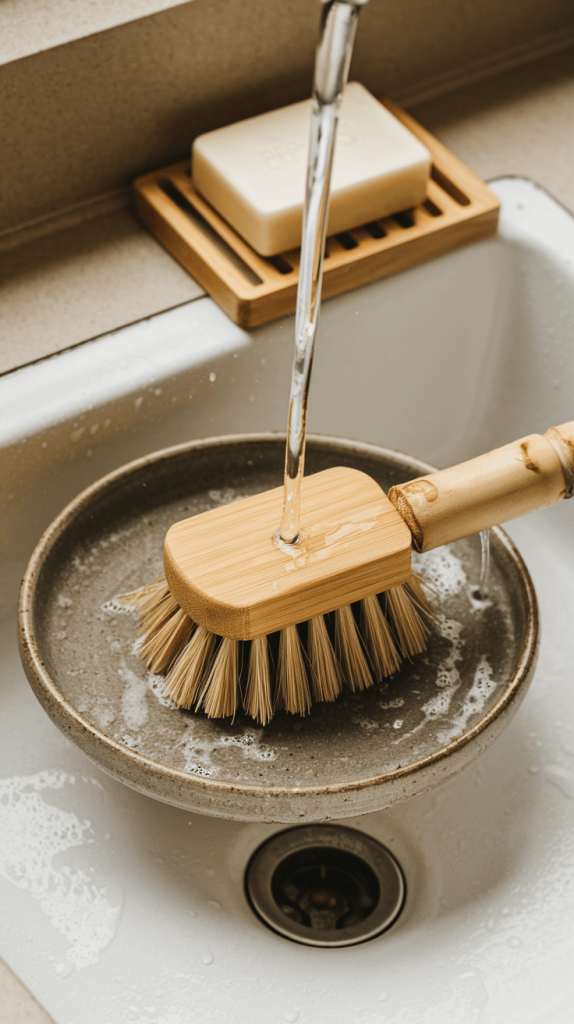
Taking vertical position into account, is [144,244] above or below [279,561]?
A: above

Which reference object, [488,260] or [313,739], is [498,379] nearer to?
[488,260]

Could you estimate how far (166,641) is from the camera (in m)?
0.59

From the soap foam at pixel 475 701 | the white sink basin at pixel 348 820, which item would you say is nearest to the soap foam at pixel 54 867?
the white sink basin at pixel 348 820

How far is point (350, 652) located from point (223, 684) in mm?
73

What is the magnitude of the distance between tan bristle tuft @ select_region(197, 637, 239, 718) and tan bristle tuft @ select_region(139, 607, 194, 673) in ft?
0.08

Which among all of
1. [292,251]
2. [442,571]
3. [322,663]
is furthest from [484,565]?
[292,251]

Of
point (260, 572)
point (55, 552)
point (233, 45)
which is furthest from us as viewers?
point (233, 45)

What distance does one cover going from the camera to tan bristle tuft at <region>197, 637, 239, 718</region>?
1.82ft

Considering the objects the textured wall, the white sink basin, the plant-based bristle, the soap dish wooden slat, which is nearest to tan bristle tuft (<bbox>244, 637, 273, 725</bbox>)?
the plant-based bristle

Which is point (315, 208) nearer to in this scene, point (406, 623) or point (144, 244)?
point (406, 623)

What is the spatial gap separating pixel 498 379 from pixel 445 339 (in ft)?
0.22

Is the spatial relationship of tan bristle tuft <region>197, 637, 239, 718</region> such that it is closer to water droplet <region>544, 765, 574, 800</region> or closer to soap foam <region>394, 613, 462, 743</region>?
soap foam <region>394, 613, 462, 743</region>

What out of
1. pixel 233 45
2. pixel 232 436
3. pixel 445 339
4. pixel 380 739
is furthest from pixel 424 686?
pixel 233 45

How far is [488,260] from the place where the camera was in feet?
2.69
